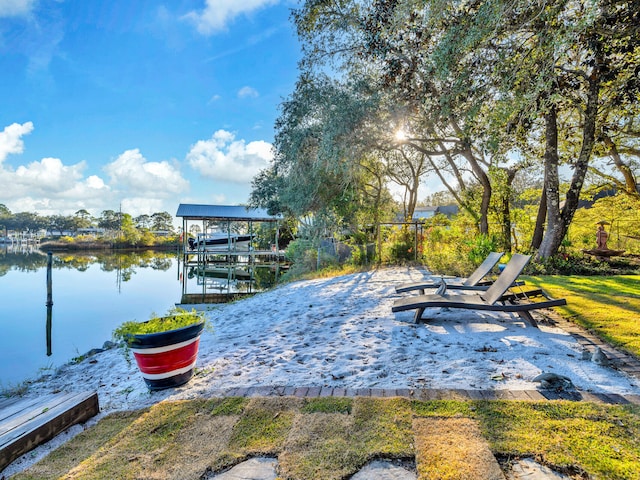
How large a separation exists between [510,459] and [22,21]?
15240mm

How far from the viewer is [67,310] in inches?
419

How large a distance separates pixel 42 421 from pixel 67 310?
10.3 m

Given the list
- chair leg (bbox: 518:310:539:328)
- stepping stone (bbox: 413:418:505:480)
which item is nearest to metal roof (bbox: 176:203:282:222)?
chair leg (bbox: 518:310:539:328)

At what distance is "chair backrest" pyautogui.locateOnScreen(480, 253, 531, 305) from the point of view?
4262 millimetres

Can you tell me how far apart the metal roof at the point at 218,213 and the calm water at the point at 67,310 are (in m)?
6.18

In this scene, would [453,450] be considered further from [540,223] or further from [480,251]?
[540,223]

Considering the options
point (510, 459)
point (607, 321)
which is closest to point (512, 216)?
point (607, 321)

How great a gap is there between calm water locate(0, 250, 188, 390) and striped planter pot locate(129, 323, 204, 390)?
3.73 metres

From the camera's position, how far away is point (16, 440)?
84.0 inches

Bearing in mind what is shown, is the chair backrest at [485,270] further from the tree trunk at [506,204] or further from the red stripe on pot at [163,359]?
the tree trunk at [506,204]

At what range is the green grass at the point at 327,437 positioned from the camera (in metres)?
1.82

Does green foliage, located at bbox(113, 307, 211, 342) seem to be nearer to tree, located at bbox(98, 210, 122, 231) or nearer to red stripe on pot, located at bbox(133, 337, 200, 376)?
red stripe on pot, located at bbox(133, 337, 200, 376)

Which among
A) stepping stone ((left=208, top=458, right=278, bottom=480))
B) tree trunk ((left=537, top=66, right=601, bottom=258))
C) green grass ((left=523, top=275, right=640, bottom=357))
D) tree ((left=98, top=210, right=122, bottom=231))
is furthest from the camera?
tree ((left=98, top=210, right=122, bottom=231))

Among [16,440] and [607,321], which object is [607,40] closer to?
[607,321]
